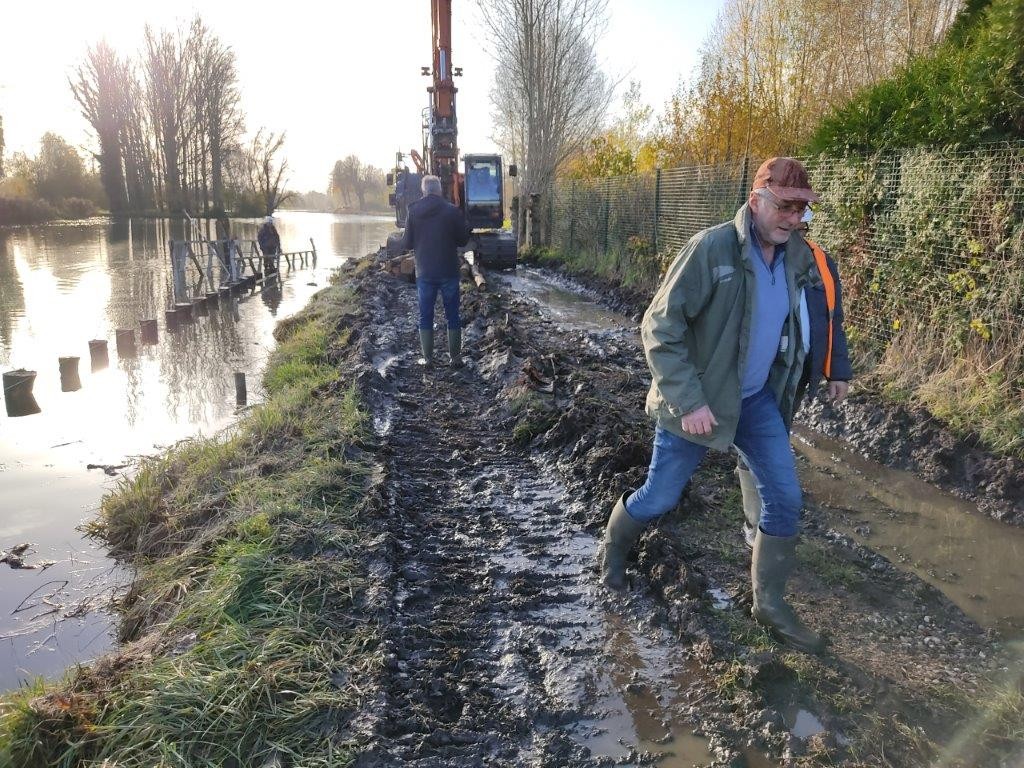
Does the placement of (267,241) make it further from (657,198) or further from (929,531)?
(929,531)

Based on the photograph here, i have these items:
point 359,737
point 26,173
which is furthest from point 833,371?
point 26,173

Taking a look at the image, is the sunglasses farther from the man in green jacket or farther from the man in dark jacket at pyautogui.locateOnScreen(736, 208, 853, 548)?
the man in dark jacket at pyautogui.locateOnScreen(736, 208, 853, 548)

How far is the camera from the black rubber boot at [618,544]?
11.2 feet

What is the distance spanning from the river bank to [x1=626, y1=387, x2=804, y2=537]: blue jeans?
576 mm

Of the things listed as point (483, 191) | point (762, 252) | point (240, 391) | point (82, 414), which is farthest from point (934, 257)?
point (483, 191)

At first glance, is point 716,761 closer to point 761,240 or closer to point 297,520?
point 761,240

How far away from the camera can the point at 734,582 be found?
3660mm

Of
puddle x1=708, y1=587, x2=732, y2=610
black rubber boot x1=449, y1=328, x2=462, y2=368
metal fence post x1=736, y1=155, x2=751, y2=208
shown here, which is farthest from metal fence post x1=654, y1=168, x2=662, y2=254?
puddle x1=708, y1=587, x2=732, y2=610

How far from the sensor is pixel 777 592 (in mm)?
3125

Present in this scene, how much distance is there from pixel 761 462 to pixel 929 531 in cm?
233

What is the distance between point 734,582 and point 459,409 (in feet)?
11.9

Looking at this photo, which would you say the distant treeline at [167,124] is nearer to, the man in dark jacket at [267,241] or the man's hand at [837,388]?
the man in dark jacket at [267,241]

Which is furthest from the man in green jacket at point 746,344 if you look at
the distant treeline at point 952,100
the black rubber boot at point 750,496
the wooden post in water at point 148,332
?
the wooden post in water at point 148,332

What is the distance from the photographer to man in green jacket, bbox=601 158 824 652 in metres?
2.77
